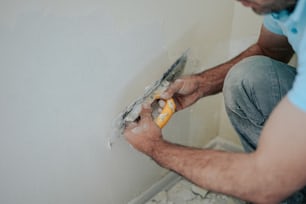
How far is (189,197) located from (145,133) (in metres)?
0.46

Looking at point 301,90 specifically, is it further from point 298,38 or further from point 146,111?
point 146,111

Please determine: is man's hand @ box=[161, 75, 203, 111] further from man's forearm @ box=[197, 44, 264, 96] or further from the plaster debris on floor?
the plaster debris on floor

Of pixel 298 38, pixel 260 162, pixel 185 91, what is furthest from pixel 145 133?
pixel 298 38

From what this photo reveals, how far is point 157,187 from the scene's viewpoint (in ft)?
4.51

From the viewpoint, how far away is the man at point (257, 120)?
75 centimetres

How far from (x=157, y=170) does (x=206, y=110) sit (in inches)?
11.7

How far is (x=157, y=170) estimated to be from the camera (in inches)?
53.7

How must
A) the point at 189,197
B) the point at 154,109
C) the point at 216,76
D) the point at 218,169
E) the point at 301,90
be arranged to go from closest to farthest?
the point at 301,90 < the point at 218,169 < the point at 154,109 < the point at 216,76 < the point at 189,197

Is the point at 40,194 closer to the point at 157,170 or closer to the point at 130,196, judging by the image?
the point at 130,196

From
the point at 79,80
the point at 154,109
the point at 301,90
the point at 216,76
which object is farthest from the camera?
the point at 216,76

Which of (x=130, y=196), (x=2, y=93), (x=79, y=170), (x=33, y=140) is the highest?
Answer: (x=2, y=93)

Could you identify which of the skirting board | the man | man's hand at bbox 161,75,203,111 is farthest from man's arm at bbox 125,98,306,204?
the skirting board

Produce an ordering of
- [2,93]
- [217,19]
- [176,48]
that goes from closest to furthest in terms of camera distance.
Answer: [2,93], [176,48], [217,19]

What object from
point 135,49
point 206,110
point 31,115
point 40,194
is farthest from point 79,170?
point 206,110
